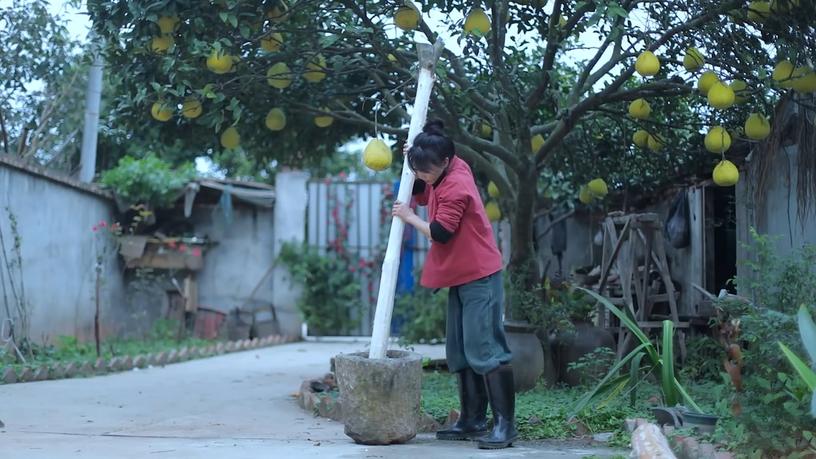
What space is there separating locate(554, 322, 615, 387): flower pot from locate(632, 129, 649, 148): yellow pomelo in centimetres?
147

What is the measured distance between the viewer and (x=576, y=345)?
6.79m

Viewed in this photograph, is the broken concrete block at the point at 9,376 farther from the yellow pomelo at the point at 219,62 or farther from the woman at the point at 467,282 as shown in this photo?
the woman at the point at 467,282

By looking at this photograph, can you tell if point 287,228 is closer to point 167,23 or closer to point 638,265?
point 638,265

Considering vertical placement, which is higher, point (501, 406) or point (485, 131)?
point (485, 131)

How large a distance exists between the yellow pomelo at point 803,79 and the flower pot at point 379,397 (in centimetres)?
279

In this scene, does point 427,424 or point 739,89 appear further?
point 739,89

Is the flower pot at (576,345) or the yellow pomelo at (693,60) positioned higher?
the yellow pomelo at (693,60)

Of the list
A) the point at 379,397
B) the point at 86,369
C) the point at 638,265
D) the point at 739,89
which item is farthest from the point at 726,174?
the point at 86,369

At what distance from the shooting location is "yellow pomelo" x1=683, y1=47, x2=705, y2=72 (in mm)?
5648

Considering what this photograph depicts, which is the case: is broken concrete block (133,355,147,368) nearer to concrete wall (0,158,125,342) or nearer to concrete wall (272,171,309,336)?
concrete wall (0,158,125,342)

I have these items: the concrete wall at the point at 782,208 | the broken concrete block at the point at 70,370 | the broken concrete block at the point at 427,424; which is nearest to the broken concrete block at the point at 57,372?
the broken concrete block at the point at 70,370

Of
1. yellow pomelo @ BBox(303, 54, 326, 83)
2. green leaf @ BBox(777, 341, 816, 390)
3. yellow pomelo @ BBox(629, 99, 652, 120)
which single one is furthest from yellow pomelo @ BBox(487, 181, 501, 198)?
green leaf @ BBox(777, 341, 816, 390)

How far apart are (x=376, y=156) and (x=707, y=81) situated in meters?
2.08

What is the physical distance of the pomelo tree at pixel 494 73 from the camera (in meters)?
5.51
